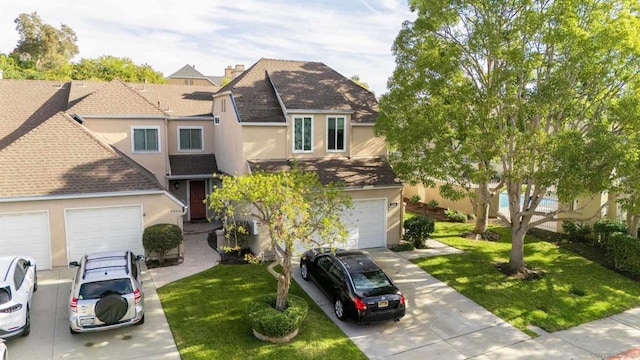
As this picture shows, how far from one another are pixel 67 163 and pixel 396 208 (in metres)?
13.4

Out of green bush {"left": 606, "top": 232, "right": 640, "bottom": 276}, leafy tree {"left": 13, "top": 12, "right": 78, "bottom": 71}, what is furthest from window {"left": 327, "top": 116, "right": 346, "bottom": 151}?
leafy tree {"left": 13, "top": 12, "right": 78, "bottom": 71}

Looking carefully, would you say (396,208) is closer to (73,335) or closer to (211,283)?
(211,283)

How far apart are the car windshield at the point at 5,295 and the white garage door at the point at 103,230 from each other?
5.87 m

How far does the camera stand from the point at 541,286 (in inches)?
580

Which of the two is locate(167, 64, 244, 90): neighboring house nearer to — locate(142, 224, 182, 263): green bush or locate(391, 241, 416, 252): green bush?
locate(142, 224, 182, 263): green bush

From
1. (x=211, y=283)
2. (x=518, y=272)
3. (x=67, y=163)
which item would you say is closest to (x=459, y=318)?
(x=518, y=272)

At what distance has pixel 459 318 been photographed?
1241 cm

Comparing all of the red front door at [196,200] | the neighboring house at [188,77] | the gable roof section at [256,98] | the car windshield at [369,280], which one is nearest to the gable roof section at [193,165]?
the red front door at [196,200]

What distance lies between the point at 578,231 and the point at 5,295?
2202cm

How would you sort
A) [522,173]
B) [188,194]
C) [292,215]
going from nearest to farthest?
[292,215]
[522,173]
[188,194]

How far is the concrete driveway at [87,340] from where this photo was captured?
988 cm

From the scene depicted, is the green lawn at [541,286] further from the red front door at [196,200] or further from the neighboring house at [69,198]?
the red front door at [196,200]

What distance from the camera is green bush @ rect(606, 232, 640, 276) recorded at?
15.7m

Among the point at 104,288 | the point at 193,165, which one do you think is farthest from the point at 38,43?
the point at 104,288
